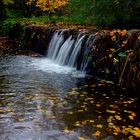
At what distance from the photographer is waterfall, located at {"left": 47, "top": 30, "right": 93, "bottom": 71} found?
1252 centimetres

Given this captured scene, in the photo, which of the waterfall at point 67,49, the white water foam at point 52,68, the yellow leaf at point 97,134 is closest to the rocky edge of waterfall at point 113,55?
the waterfall at point 67,49

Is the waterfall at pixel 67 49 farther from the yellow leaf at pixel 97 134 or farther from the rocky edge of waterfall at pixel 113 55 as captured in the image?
the yellow leaf at pixel 97 134

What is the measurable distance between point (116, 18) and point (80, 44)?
1.71m

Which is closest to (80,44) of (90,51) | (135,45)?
(90,51)

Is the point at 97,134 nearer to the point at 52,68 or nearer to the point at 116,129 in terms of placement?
the point at 116,129

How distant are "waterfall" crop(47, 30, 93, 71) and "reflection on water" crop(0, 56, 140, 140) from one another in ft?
4.63

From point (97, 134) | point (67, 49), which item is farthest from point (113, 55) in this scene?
point (97, 134)

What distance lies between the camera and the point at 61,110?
7848mm

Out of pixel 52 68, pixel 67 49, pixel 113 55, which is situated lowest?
pixel 52 68

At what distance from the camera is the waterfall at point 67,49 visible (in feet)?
41.1

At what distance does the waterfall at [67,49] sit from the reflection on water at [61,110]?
141 centimetres

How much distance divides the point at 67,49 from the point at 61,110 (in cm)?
647

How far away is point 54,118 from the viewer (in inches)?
289

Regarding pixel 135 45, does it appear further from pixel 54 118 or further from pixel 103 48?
pixel 54 118
